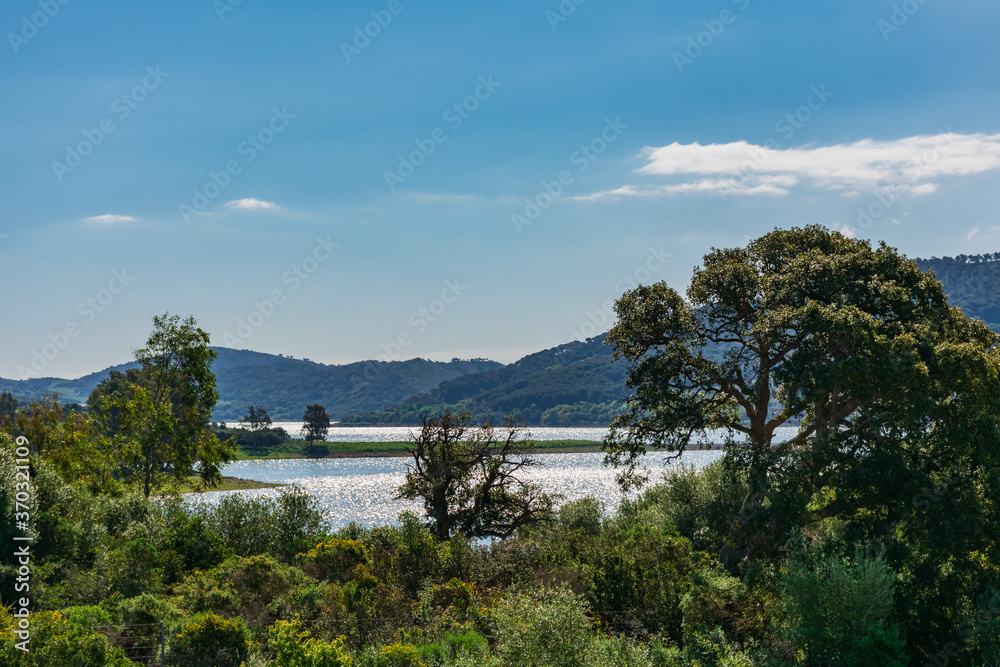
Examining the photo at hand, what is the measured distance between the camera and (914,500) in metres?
16.2

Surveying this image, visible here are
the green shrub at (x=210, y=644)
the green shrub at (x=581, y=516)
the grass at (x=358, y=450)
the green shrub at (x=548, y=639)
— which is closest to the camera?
the green shrub at (x=548, y=639)

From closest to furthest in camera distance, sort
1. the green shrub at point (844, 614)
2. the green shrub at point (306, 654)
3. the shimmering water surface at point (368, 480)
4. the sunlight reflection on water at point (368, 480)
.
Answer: the green shrub at point (306, 654), the green shrub at point (844, 614), the sunlight reflection on water at point (368, 480), the shimmering water surface at point (368, 480)

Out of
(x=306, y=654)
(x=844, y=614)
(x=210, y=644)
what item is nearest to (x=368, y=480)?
(x=210, y=644)

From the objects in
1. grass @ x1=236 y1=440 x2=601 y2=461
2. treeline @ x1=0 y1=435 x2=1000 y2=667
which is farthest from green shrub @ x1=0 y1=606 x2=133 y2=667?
grass @ x1=236 y1=440 x2=601 y2=461

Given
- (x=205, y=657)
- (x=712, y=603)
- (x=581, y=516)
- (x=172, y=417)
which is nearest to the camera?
(x=205, y=657)

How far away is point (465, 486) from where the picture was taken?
2952 centimetres

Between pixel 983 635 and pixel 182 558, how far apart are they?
22.9 m

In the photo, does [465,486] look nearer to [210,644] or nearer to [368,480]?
[210,644]

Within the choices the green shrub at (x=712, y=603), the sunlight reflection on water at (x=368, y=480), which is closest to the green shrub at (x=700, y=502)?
the green shrub at (x=712, y=603)

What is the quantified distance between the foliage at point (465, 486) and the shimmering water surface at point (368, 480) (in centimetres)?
1861

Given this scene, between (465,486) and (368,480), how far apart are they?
71223 millimetres

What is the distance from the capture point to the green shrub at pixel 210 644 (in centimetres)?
1441

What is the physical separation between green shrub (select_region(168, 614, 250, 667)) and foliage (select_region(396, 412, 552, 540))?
14327mm

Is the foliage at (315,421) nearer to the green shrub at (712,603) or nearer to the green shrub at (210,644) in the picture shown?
the green shrub at (210,644)
